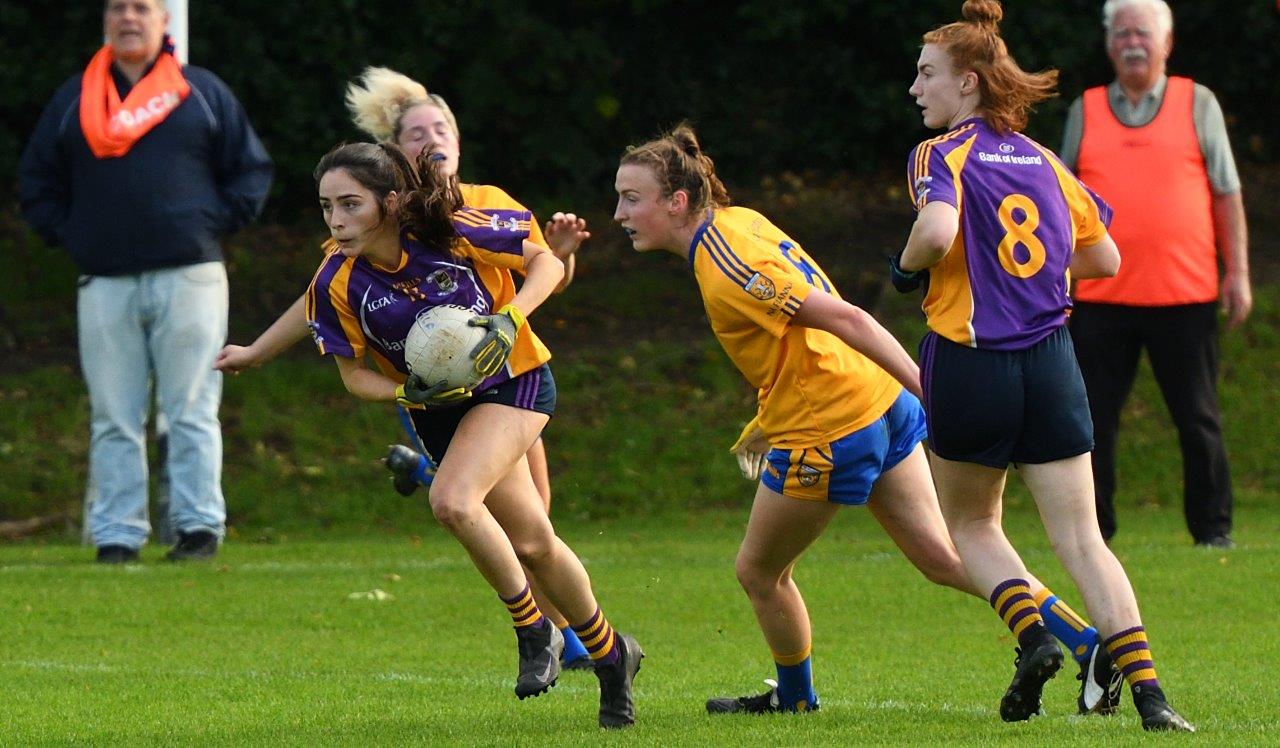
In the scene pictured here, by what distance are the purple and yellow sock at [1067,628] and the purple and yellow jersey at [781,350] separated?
718 millimetres

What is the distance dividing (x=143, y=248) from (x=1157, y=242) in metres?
4.91

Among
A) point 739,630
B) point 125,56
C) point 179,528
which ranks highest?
point 125,56

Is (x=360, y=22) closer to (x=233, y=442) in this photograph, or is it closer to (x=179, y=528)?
(x=233, y=442)

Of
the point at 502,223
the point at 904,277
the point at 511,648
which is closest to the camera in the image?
the point at 904,277

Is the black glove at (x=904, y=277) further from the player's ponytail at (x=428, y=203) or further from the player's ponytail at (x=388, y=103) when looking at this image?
the player's ponytail at (x=388, y=103)

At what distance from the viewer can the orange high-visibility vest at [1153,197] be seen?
9828mm

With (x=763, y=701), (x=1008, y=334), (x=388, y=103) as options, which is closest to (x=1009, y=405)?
(x=1008, y=334)

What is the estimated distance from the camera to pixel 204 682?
696 cm

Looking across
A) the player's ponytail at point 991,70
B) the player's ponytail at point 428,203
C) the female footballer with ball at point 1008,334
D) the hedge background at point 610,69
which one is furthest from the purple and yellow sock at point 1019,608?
the hedge background at point 610,69

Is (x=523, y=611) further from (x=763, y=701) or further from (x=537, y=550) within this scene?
(x=763, y=701)

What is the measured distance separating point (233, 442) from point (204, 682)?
7.02m

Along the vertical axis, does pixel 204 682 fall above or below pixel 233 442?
above

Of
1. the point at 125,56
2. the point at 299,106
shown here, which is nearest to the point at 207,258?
the point at 125,56

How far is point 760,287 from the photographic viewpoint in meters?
5.77
